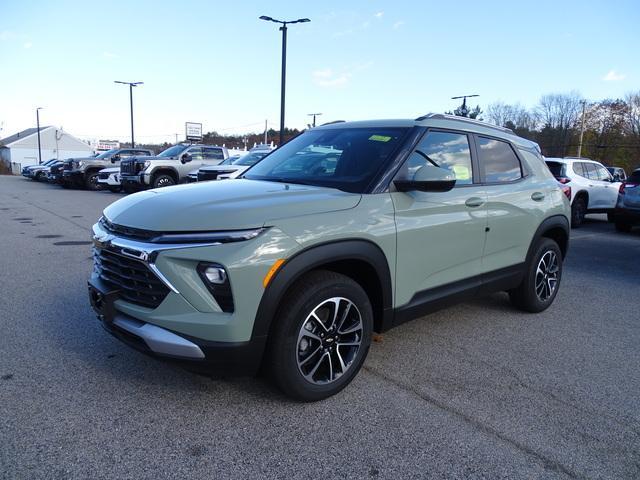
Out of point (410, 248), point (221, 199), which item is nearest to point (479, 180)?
point (410, 248)

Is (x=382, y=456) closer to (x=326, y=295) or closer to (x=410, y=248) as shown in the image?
(x=326, y=295)

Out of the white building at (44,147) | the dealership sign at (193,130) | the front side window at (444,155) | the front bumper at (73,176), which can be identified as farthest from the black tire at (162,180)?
the white building at (44,147)

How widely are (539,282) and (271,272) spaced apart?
344cm

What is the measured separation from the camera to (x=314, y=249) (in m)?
2.77

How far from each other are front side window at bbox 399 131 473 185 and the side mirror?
0.55ft

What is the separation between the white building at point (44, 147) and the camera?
77812mm

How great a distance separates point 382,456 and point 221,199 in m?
1.72

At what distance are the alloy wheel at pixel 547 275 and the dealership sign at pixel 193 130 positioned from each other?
49068 mm

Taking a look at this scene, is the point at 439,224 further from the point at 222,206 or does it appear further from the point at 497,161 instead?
the point at 222,206

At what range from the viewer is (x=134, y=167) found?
16.6 m

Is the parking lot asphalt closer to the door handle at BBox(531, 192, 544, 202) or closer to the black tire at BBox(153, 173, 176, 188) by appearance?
the door handle at BBox(531, 192, 544, 202)

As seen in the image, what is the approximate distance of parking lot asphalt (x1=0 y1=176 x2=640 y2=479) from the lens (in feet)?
7.95

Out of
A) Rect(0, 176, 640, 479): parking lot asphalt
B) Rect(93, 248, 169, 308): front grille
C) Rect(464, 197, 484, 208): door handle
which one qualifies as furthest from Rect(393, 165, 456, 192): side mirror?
Rect(93, 248, 169, 308): front grille

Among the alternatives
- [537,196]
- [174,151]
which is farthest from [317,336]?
[174,151]
